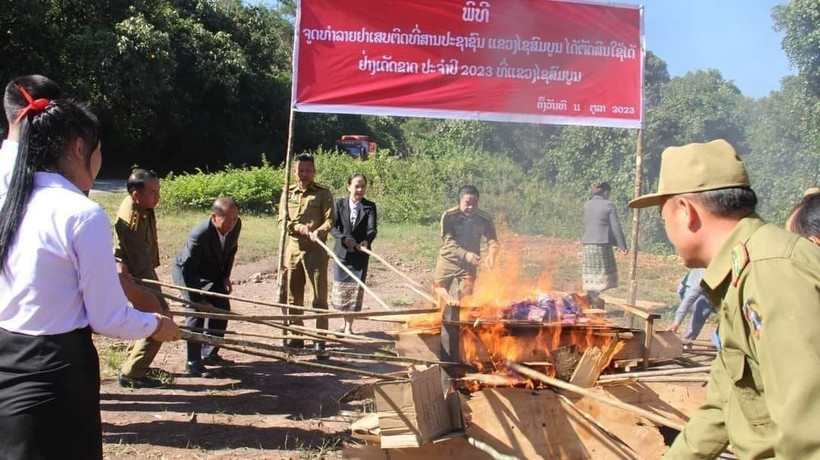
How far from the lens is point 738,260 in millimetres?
1814

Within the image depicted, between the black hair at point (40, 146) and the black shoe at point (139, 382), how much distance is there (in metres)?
3.90

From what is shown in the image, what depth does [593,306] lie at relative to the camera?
16.7ft

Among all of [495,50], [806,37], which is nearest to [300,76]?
[495,50]

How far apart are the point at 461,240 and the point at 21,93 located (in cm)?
524

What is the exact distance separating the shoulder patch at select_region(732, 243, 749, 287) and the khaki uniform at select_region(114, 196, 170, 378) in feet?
16.5

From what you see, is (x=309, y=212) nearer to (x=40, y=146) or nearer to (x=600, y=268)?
(x=600, y=268)

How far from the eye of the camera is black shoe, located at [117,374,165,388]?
586 cm

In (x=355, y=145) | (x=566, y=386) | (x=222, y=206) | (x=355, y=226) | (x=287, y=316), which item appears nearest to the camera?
(x=566, y=386)

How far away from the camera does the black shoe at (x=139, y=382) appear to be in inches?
231

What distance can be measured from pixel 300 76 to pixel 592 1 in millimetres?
3032

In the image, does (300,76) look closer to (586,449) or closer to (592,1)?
(592,1)

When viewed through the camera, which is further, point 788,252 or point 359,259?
point 359,259

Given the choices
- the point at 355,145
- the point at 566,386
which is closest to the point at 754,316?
the point at 566,386

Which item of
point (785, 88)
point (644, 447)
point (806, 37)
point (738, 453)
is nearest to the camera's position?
point (738, 453)
